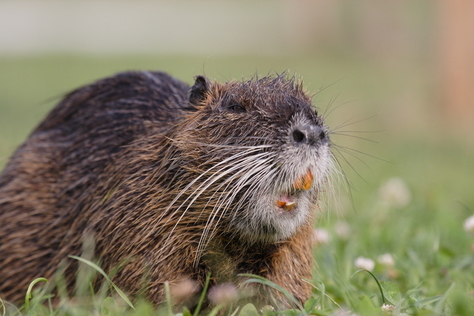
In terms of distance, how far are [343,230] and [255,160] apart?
182 centimetres

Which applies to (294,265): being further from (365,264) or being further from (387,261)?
(387,261)

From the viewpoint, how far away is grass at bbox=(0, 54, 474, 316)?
8.73ft

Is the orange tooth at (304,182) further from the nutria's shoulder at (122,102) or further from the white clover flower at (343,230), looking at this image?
the white clover flower at (343,230)

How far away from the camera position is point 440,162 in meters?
8.66

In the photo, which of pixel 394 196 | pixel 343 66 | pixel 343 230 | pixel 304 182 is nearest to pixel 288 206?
pixel 304 182

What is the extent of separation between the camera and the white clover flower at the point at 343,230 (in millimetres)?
4172

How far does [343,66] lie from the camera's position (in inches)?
825

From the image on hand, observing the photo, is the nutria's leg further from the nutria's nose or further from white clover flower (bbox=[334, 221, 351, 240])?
white clover flower (bbox=[334, 221, 351, 240])

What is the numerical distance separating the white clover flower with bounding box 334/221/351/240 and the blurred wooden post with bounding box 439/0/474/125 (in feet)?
22.3

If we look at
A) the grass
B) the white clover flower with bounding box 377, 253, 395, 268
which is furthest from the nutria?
the white clover flower with bounding box 377, 253, 395, 268

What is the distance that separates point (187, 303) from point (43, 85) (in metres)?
12.4

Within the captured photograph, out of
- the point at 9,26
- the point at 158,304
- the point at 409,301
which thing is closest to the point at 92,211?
the point at 158,304

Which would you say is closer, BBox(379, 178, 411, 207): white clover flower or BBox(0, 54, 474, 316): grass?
BBox(0, 54, 474, 316): grass

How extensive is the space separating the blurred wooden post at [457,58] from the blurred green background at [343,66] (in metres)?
0.02
